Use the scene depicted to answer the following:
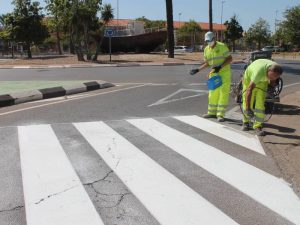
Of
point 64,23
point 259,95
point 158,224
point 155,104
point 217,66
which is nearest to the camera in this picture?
point 158,224

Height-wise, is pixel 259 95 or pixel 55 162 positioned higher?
pixel 259 95

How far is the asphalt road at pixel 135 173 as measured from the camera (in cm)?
455

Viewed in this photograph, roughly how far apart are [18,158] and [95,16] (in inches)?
1193

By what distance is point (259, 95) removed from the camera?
7.80m

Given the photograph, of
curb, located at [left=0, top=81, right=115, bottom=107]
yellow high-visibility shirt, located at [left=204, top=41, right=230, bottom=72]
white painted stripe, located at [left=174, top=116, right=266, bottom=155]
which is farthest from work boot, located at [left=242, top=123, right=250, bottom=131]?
curb, located at [left=0, top=81, right=115, bottom=107]

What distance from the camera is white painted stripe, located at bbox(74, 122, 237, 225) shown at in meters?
4.47

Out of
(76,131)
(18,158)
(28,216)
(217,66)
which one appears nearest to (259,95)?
(217,66)

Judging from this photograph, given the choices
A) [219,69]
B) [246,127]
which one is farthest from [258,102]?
[219,69]

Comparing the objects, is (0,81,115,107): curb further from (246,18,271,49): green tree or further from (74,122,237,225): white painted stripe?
(246,18,271,49): green tree

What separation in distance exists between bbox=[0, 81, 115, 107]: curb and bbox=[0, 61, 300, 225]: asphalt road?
6.18 ft

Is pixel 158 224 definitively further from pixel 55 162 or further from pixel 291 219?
pixel 55 162

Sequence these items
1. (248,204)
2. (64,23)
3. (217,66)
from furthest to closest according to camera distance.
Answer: (64,23) < (217,66) < (248,204)

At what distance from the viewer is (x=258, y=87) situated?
7.77m

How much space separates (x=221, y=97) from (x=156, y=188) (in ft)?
14.7
